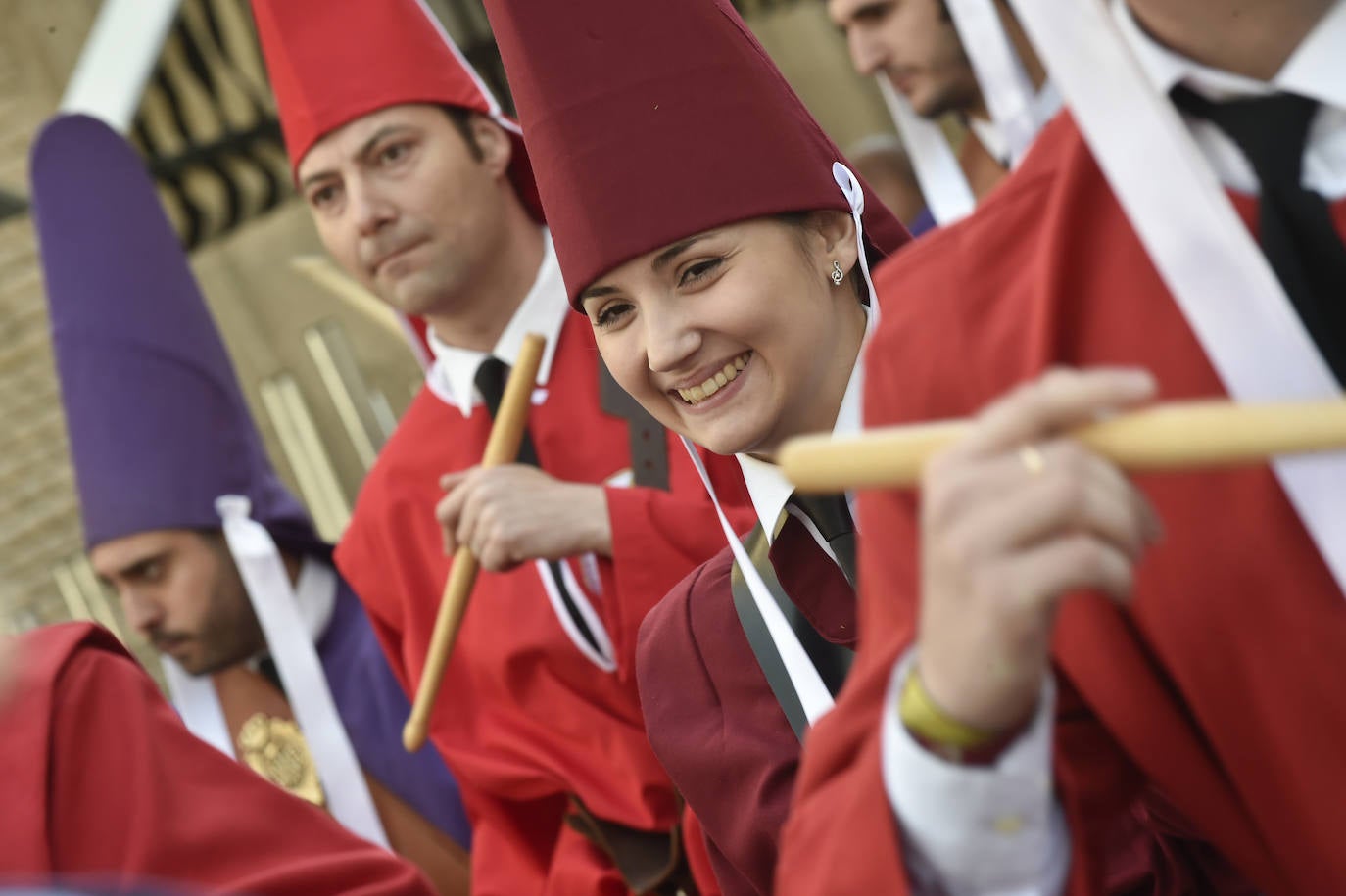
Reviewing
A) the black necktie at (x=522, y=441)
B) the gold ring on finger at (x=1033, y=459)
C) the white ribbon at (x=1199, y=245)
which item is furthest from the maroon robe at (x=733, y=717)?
the black necktie at (x=522, y=441)

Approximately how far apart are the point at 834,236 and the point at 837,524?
31 centimetres

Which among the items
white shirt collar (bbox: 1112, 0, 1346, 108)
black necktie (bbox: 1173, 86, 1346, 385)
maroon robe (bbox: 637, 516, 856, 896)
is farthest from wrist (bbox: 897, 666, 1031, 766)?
maroon robe (bbox: 637, 516, 856, 896)

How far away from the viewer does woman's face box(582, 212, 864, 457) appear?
5.35 feet

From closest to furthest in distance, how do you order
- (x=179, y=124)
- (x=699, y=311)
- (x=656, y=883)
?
(x=699, y=311), (x=656, y=883), (x=179, y=124)

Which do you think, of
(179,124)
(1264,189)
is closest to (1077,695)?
(1264,189)

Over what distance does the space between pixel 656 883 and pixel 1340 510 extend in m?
1.65

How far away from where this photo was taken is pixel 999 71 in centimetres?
308

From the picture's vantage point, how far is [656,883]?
2.51 m

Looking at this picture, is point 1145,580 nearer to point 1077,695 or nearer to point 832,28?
point 1077,695

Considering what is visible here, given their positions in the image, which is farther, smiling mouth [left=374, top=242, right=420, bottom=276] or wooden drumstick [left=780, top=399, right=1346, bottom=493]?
smiling mouth [left=374, top=242, right=420, bottom=276]

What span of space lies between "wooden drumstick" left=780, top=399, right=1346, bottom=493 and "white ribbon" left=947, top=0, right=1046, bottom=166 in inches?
85.4

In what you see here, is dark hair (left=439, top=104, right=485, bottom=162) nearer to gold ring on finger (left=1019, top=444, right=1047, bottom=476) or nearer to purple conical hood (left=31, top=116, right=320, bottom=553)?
purple conical hood (left=31, top=116, right=320, bottom=553)

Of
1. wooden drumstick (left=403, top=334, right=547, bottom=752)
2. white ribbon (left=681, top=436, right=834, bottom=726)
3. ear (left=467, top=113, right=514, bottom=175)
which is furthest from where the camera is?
ear (left=467, top=113, right=514, bottom=175)

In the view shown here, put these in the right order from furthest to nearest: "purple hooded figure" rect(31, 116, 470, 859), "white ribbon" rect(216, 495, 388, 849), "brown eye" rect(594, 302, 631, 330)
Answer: "purple hooded figure" rect(31, 116, 470, 859), "white ribbon" rect(216, 495, 388, 849), "brown eye" rect(594, 302, 631, 330)
